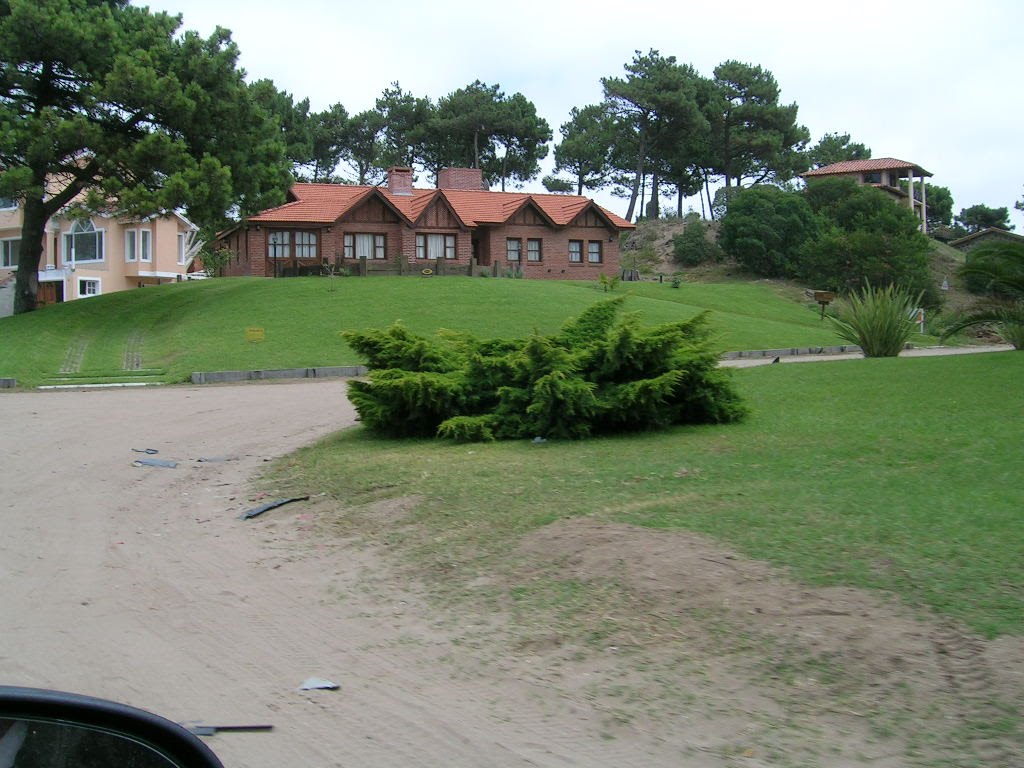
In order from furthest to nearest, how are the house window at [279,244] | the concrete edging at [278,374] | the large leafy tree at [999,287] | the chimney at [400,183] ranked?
the chimney at [400,183] < the house window at [279,244] < the concrete edging at [278,374] < the large leafy tree at [999,287]

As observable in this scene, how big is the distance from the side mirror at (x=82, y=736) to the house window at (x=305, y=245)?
50.5 m

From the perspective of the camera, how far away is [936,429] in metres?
10.3

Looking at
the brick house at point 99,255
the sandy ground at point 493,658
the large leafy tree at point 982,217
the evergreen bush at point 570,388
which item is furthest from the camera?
the large leafy tree at point 982,217

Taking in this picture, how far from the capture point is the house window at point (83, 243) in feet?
197

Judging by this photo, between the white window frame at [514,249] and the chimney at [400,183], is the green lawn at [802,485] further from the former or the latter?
the chimney at [400,183]

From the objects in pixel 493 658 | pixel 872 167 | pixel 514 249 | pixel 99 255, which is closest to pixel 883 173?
pixel 872 167

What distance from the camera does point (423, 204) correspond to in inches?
2114

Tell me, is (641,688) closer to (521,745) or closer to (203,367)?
(521,745)

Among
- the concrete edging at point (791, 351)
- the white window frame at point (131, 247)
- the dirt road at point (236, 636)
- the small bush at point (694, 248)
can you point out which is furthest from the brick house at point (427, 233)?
the dirt road at point (236, 636)

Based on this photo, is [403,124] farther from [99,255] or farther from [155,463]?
[155,463]

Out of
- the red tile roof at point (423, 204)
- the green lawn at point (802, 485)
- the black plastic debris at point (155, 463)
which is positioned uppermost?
the red tile roof at point (423, 204)

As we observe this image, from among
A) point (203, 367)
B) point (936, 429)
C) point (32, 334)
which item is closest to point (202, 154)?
point (32, 334)

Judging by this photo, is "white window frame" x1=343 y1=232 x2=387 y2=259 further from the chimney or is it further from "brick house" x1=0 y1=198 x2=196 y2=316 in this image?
"brick house" x1=0 y1=198 x2=196 y2=316

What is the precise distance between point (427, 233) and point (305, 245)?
6.64 metres
